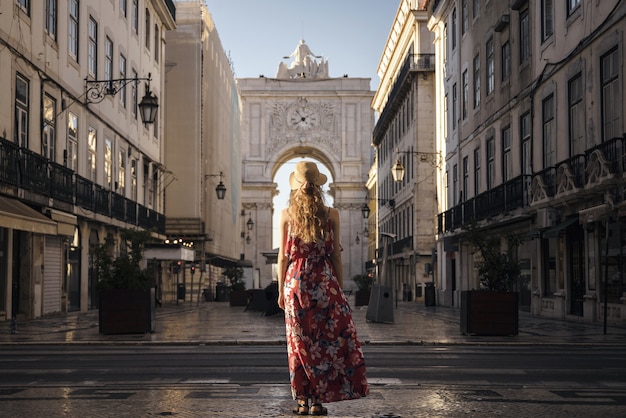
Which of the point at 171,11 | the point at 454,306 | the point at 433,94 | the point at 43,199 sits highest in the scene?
the point at 171,11

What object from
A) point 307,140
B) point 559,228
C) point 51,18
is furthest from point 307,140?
point 559,228

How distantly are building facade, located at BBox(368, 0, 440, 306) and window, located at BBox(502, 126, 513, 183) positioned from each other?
1066 centimetres

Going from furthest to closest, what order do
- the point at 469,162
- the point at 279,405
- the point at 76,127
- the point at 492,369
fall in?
1. the point at 469,162
2. the point at 76,127
3. the point at 492,369
4. the point at 279,405

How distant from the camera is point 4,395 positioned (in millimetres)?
8102

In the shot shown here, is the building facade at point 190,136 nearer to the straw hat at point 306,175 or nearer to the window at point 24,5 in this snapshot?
the window at point 24,5

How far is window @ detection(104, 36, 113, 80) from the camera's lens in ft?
108

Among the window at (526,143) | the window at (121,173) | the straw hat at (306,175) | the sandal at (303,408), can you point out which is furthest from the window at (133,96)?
Result: the sandal at (303,408)

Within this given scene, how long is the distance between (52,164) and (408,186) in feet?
97.8

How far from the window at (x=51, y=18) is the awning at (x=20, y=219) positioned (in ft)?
20.0

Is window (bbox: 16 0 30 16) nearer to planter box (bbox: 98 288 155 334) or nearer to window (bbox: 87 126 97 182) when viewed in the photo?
window (bbox: 87 126 97 182)

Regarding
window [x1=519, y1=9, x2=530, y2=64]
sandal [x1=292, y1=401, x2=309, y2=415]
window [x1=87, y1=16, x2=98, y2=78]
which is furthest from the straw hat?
window [x1=87, y1=16, x2=98, y2=78]

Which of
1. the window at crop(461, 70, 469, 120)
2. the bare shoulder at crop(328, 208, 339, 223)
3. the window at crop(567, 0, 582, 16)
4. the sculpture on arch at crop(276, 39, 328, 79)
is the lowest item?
the bare shoulder at crop(328, 208, 339, 223)

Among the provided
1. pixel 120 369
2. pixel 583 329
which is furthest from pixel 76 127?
pixel 120 369

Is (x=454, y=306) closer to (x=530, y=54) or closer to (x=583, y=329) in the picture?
(x=530, y=54)
